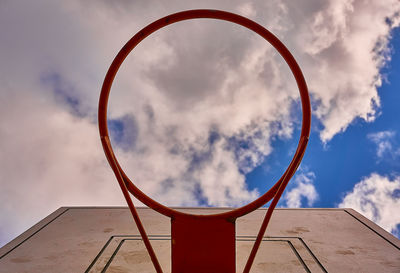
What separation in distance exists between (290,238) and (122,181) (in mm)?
1412

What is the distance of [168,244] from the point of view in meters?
2.29

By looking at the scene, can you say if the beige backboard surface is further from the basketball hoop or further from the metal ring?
the metal ring

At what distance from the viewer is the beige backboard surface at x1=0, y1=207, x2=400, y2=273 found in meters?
2.00

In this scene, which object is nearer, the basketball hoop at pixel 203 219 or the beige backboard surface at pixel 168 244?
the basketball hoop at pixel 203 219

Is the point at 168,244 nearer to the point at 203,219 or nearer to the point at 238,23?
the point at 203,219

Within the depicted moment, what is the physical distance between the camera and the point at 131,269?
1.93 m

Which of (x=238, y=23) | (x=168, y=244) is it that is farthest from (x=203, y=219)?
(x=238, y=23)

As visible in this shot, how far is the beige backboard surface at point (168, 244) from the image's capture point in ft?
6.56

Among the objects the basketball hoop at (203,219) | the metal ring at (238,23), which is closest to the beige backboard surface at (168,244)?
the basketball hoop at (203,219)

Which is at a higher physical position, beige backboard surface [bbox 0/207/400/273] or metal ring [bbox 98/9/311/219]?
metal ring [bbox 98/9/311/219]

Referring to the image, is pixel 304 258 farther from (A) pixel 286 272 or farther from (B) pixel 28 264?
(B) pixel 28 264

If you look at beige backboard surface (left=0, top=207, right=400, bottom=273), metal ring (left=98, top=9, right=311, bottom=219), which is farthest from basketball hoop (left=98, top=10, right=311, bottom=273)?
beige backboard surface (left=0, top=207, right=400, bottom=273)

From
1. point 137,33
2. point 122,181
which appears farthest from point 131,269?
point 137,33

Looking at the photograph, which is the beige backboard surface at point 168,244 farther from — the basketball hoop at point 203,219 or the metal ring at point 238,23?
the metal ring at point 238,23
